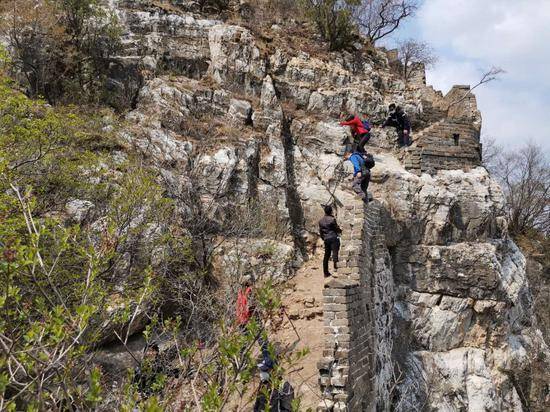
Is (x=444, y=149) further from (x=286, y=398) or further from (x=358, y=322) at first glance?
(x=286, y=398)

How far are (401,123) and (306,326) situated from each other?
8083 millimetres

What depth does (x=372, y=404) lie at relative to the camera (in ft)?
23.0

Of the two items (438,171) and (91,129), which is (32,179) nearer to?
(91,129)

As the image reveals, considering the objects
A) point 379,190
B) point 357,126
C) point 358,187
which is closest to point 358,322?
point 358,187

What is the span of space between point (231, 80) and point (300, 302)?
8.08 metres

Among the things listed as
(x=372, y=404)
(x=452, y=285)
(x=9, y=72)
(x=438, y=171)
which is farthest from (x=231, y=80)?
(x=372, y=404)

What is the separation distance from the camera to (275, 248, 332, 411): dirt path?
640cm

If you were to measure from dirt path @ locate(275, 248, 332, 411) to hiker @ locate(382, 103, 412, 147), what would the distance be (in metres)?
5.49

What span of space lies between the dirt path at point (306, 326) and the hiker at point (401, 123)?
18.0 feet

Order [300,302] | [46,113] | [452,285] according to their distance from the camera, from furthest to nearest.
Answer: [452,285]
[300,302]
[46,113]

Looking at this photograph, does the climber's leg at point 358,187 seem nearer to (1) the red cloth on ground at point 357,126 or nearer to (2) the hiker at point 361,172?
(2) the hiker at point 361,172

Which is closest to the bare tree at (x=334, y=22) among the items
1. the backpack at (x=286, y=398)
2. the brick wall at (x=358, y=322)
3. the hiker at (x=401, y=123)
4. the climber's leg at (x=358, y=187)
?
the hiker at (x=401, y=123)

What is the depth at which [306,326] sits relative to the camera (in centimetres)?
830

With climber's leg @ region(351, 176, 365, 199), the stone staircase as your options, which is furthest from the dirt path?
the stone staircase
